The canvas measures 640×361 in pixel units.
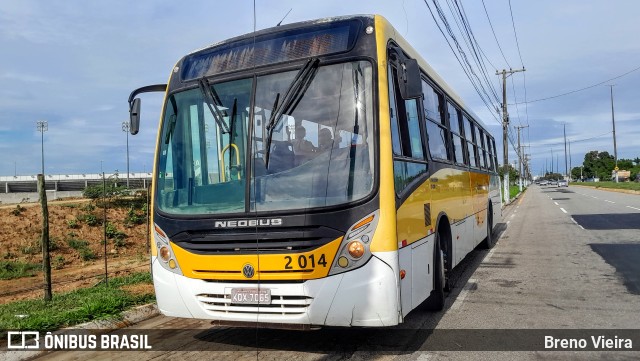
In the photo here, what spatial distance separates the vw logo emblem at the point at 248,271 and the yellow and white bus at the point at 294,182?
1 cm

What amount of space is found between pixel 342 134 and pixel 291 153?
0.52 metres

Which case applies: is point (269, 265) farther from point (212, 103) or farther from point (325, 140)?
point (212, 103)

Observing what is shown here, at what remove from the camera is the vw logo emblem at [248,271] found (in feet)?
14.7

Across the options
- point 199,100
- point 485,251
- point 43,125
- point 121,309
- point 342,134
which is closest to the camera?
point 342,134

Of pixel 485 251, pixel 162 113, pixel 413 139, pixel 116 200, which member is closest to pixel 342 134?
pixel 413 139

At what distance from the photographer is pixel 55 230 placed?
21.9m

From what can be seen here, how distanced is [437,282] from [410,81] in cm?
260

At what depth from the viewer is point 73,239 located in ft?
70.1

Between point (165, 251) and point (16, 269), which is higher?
point (165, 251)

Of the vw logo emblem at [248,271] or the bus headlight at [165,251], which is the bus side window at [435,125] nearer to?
the vw logo emblem at [248,271]

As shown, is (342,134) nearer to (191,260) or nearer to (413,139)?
(413,139)

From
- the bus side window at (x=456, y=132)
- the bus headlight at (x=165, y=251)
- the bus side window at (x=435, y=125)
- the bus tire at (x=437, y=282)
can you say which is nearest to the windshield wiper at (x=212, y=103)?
the bus headlight at (x=165, y=251)

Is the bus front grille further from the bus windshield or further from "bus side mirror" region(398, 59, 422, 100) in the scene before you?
"bus side mirror" region(398, 59, 422, 100)

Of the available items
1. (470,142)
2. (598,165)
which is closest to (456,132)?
(470,142)
